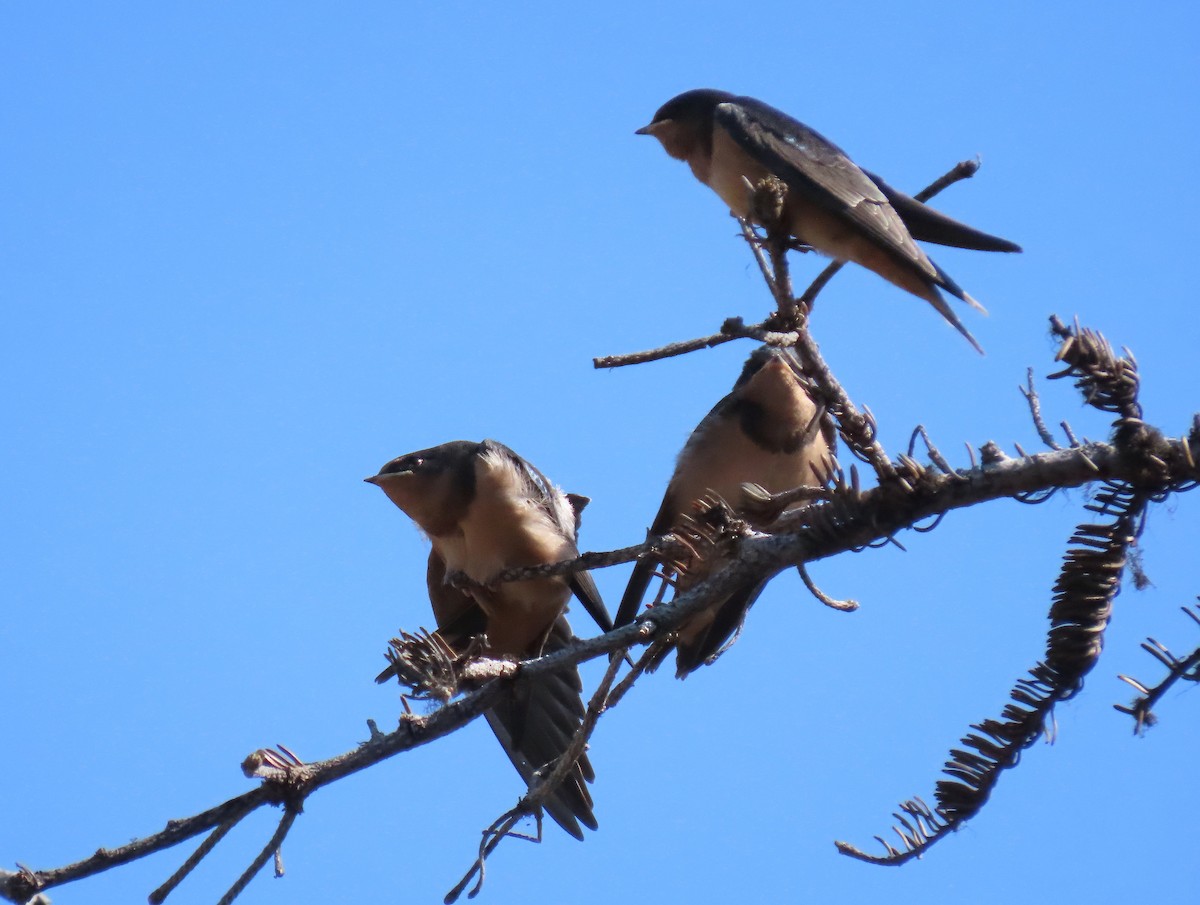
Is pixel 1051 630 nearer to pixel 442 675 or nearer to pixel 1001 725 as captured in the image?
pixel 1001 725

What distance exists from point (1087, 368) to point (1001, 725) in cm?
62

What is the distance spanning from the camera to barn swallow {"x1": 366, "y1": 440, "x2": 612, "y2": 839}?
4.73m

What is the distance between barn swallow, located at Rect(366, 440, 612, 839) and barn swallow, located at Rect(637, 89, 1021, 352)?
142cm

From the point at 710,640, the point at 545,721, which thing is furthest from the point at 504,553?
the point at 710,640

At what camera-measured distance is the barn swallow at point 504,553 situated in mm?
4730

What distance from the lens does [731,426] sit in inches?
180

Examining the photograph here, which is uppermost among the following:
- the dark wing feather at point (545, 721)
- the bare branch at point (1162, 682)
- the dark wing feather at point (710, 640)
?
the dark wing feather at point (545, 721)

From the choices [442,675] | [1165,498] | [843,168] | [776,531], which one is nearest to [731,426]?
[843,168]

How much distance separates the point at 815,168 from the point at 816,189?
294mm

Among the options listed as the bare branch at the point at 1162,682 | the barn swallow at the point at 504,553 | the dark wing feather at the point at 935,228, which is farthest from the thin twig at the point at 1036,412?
Result: the barn swallow at the point at 504,553

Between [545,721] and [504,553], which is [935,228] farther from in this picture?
[545,721]

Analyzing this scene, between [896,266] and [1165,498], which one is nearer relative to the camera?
[1165,498]

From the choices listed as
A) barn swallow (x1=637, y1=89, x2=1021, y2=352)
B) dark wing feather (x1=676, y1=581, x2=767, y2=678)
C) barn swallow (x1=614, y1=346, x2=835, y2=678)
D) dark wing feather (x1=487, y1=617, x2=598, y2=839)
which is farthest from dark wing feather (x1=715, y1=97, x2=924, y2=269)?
dark wing feather (x1=487, y1=617, x2=598, y2=839)

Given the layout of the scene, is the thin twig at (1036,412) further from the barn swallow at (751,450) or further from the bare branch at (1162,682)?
the barn swallow at (751,450)
